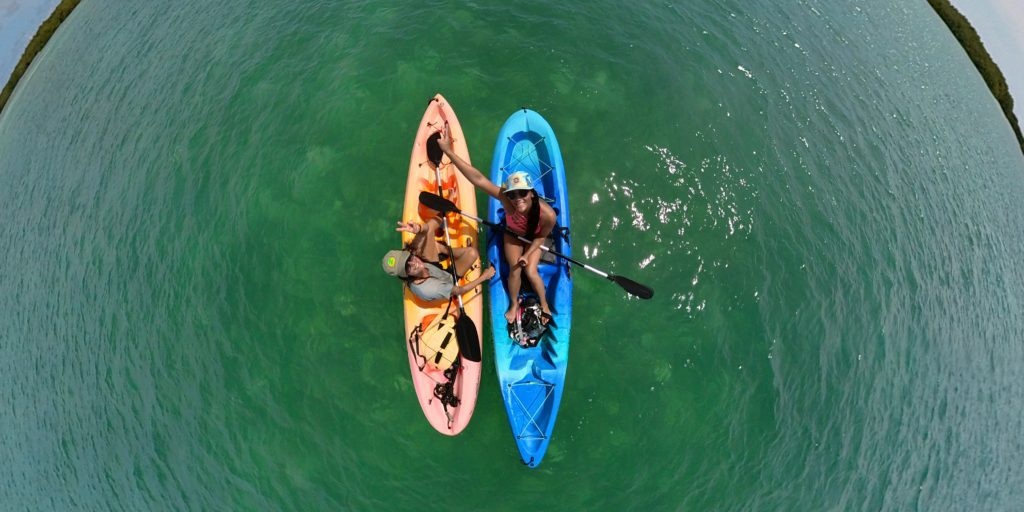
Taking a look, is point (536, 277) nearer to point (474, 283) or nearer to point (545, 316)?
point (545, 316)

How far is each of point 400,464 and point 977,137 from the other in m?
13.4

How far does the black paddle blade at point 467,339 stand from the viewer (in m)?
7.07

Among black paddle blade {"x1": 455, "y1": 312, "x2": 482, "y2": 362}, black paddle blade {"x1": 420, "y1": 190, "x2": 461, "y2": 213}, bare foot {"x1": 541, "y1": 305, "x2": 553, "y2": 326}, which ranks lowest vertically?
black paddle blade {"x1": 455, "y1": 312, "x2": 482, "y2": 362}

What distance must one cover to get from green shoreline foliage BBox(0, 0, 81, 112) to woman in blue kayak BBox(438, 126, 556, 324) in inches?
420

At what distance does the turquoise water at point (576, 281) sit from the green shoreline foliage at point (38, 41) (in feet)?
3.08

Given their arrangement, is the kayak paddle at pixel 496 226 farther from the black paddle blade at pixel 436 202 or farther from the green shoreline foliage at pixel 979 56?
the green shoreline foliage at pixel 979 56

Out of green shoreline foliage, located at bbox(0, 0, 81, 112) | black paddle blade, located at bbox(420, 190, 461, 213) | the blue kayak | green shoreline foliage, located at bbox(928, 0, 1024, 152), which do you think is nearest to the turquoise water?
the blue kayak

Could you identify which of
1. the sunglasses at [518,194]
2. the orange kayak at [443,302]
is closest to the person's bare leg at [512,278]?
the orange kayak at [443,302]

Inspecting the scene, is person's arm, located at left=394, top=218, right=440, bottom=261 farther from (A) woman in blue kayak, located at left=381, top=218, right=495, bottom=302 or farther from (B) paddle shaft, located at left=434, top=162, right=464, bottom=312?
(B) paddle shaft, located at left=434, top=162, right=464, bottom=312

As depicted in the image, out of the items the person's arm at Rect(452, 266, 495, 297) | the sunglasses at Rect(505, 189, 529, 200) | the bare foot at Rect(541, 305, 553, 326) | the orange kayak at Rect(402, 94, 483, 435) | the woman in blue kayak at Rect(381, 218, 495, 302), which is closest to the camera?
the sunglasses at Rect(505, 189, 529, 200)

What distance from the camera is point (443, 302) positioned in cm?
767

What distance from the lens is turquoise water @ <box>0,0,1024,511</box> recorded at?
318 inches

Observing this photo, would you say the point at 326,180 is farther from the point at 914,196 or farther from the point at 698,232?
the point at 914,196

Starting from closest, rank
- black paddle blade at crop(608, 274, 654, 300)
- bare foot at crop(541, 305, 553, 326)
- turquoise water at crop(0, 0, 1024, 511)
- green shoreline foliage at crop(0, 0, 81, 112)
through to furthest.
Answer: bare foot at crop(541, 305, 553, 326) → black paddle blade at crop(608, 274, 654, 300) → turquoise water at crop(0, 0, 1024, 511) → green shoreline foliage at crop(0, 0, 81, 112)
